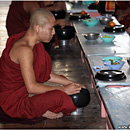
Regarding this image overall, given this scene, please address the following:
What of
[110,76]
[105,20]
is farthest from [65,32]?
[110,76]

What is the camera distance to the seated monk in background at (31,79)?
10.6ft

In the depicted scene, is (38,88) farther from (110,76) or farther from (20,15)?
(20,15)

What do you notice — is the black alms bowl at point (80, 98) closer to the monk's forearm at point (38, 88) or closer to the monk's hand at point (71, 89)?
the monk's hand at point (71, 89)

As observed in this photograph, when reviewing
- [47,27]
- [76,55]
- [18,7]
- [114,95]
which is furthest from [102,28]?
[114,95]

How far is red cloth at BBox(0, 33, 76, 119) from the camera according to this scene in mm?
3291

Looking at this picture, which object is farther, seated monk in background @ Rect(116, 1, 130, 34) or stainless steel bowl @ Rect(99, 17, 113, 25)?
seated monk in background @ Rect(116, 1, 130, 34)

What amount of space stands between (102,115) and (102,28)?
2283 millimetres

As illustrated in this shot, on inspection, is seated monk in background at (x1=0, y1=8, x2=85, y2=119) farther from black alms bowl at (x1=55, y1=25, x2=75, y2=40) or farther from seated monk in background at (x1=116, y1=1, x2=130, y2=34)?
seated monk in background at (x1=116, y1=1, x2=130, y2=34)

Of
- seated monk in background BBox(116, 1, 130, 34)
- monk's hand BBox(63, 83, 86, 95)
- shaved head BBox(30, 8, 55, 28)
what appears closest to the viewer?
shaved head BBox(30, 8, 55, 28)

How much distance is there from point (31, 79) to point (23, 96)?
27 centimetres

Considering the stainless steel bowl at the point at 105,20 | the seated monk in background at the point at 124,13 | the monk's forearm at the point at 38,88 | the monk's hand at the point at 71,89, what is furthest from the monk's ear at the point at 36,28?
the seated monk in background at the point at 124,13

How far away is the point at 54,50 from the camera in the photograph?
6539 millimetres

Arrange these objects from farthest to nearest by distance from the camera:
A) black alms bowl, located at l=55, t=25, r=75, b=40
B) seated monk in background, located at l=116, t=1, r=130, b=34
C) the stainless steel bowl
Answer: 1. seated monk in background, located at l=116, t=1, r=130, b=34
2. black alms bowl, located at l=55, t=25, r=75, b=40
3. the stainless steel bowl

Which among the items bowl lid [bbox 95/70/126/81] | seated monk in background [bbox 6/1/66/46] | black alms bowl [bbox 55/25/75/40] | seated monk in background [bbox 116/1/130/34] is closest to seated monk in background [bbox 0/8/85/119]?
bowl lid [bbox 95/70/126/81]
